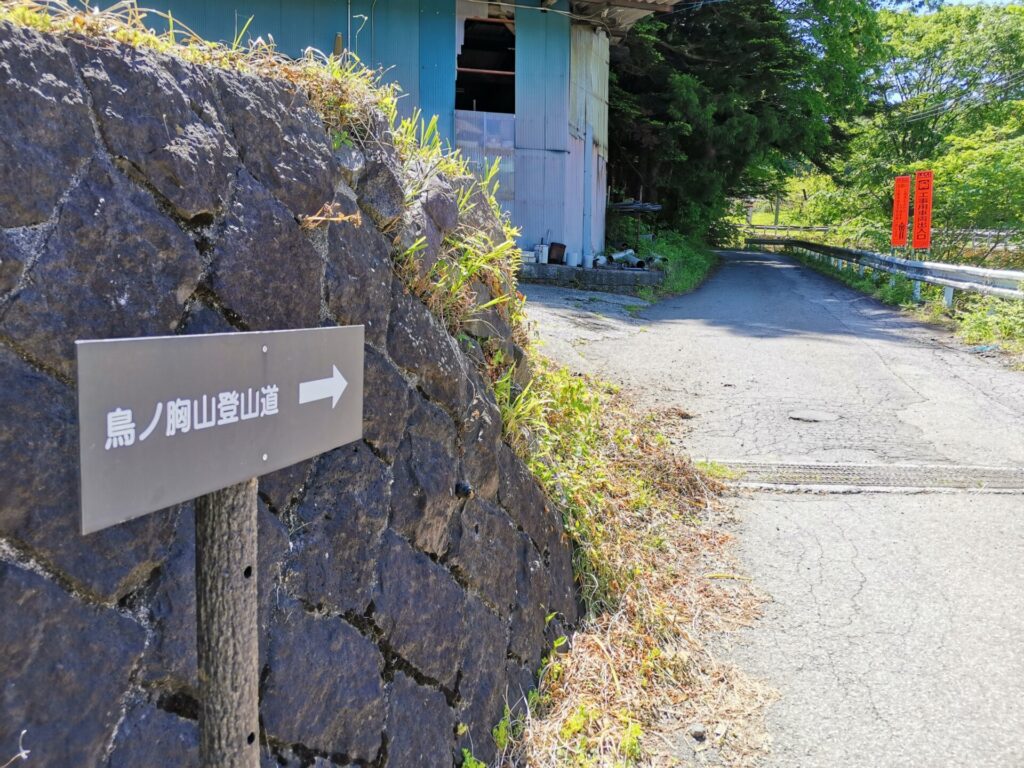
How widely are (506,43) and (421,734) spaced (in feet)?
66.0

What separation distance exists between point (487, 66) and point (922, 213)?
11119 millimetres

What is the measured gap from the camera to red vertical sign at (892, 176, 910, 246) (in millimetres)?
19562

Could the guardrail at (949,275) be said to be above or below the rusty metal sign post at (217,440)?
above

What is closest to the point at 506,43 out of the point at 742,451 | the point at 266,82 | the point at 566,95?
the point at 566,95

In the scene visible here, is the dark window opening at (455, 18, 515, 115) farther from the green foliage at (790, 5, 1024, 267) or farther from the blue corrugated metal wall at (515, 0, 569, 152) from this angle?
the green foliage at (790, 5, 1024, 267)

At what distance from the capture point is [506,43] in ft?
66.6

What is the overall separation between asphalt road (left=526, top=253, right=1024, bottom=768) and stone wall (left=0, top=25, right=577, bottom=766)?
1289mm

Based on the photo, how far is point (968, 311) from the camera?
13469 mm

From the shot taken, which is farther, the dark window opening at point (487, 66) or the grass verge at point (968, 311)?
the dark window opening at point (487, 66)

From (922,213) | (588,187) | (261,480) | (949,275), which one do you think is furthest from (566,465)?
(922,213)

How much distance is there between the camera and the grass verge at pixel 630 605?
10.1ft

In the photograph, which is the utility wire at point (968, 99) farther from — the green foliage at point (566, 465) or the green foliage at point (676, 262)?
the green foliage at point (566, 465)

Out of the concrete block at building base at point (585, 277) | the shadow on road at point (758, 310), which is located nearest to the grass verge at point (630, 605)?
the shadow on road at point (758, 310)

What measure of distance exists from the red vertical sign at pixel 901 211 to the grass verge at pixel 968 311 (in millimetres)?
899
